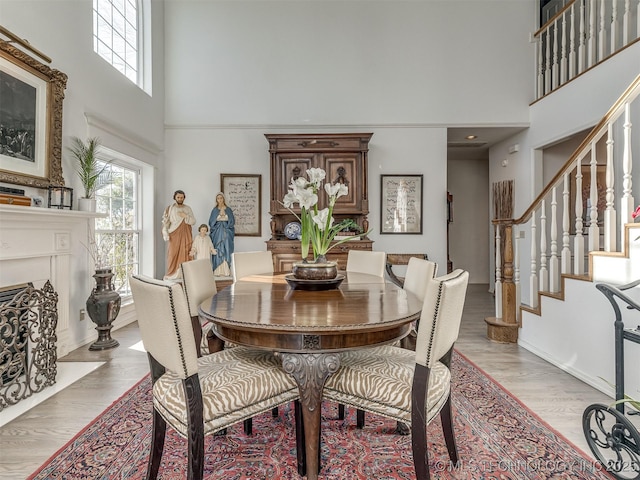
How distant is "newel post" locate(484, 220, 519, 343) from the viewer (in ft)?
10.3

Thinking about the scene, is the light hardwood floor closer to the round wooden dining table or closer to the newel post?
the newel post

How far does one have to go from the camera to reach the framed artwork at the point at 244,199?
190 inches

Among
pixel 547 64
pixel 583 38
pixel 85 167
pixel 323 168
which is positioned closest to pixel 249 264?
pixel 85 167

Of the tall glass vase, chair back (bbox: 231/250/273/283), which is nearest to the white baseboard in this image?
chair back (bbox: 231/250/273/283)

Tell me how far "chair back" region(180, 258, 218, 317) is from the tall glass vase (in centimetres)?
148

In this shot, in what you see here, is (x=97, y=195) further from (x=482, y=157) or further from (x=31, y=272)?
(x=482, y=157)

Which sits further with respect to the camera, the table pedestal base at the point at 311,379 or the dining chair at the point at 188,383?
the table pedestal base at the point at 311,379

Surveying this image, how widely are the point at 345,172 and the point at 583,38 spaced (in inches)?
123

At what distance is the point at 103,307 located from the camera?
9.84 feet

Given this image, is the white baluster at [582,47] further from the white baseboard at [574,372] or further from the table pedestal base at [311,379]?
the table pedestal base at [311,379]

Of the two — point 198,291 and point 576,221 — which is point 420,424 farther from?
point 576,221

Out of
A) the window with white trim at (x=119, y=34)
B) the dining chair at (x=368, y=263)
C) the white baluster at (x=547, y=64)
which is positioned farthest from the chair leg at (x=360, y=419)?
the white baluster at (x=547, y=64)

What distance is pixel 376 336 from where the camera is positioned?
132 cm

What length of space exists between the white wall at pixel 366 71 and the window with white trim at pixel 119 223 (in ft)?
3.95
